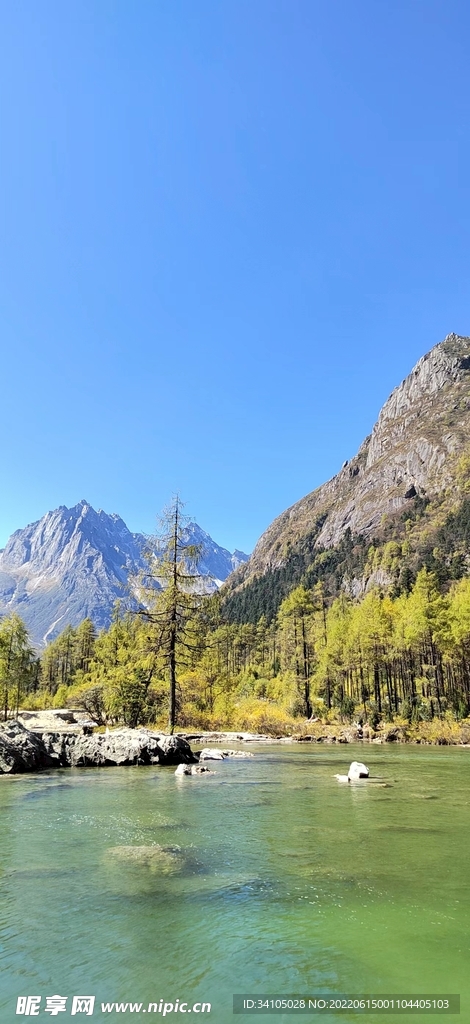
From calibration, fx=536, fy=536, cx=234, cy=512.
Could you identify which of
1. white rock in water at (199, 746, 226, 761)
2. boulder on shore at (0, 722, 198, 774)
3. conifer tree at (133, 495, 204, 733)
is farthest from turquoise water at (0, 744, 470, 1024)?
conifer tree at (133, 495, 204, 733)

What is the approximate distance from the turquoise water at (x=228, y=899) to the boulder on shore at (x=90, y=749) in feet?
26.2

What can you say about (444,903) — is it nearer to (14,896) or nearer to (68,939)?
(68,939)

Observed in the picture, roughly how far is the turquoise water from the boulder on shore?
7.98 metres

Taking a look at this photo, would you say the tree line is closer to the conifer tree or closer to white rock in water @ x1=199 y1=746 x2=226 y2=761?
the conifer tree

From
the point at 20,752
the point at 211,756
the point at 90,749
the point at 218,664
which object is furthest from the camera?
the point at 218,664

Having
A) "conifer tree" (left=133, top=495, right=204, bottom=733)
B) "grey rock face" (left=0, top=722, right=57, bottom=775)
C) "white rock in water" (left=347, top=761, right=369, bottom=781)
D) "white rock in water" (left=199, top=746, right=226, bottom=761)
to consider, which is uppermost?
"conifer tree" (left=133, top=495, right=204, bottom=733)

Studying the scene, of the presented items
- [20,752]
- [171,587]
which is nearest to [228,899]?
[20,752]

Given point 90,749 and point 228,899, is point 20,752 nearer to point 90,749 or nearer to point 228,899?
point 90,749

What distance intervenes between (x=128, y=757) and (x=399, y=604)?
5320 cm

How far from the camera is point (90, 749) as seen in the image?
22859 millimetres

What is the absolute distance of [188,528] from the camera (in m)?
31.8

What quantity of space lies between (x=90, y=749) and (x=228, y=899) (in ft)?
58.5

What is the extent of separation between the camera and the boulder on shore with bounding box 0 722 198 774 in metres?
21.3

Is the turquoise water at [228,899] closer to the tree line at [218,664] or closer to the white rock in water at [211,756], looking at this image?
the white rock in water at [211,756]
